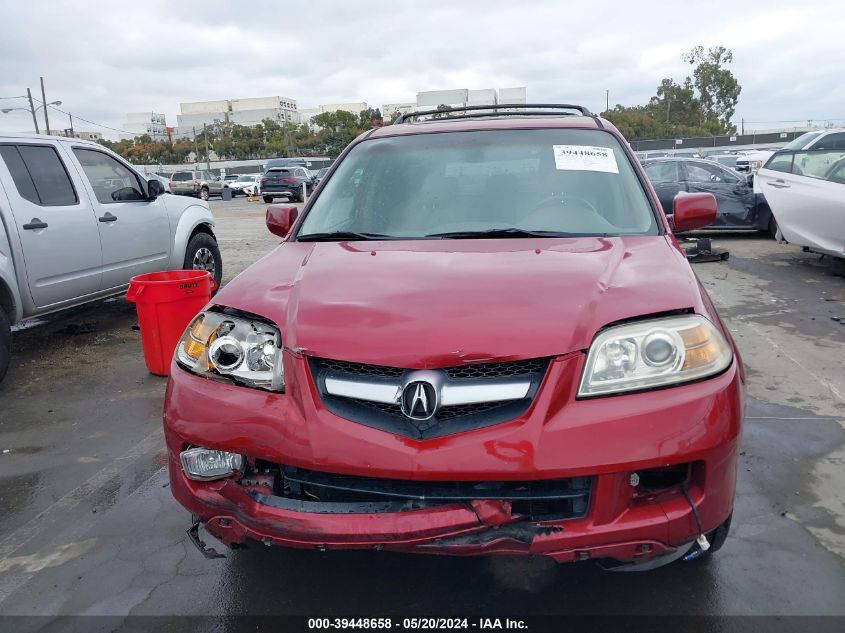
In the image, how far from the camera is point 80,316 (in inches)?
288

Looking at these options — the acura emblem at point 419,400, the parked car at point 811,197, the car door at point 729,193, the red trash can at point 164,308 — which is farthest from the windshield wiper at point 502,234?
the car door at point 729,193

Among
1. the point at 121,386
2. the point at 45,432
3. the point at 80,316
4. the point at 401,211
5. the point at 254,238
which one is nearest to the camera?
the point at 401,211

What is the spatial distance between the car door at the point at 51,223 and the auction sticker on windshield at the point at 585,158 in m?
4.19

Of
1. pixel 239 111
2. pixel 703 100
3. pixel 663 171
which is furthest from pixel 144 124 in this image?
pixel 663 171

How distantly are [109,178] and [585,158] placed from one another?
483cm

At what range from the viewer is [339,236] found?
304 centimetres

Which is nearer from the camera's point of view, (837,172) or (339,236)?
(339,236)

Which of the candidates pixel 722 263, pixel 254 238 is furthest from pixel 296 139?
pixel 722 263

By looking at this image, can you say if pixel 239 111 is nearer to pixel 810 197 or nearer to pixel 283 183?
pixel 283 183

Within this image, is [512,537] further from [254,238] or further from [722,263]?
[254,238]

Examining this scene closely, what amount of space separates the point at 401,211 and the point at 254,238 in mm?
11145

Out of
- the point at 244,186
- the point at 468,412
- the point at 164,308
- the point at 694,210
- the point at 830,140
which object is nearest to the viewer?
the point at 468,412

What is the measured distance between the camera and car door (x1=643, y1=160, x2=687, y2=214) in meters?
11.5

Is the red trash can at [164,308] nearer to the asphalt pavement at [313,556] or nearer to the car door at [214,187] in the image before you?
the asphalt pavement at [313,556]
